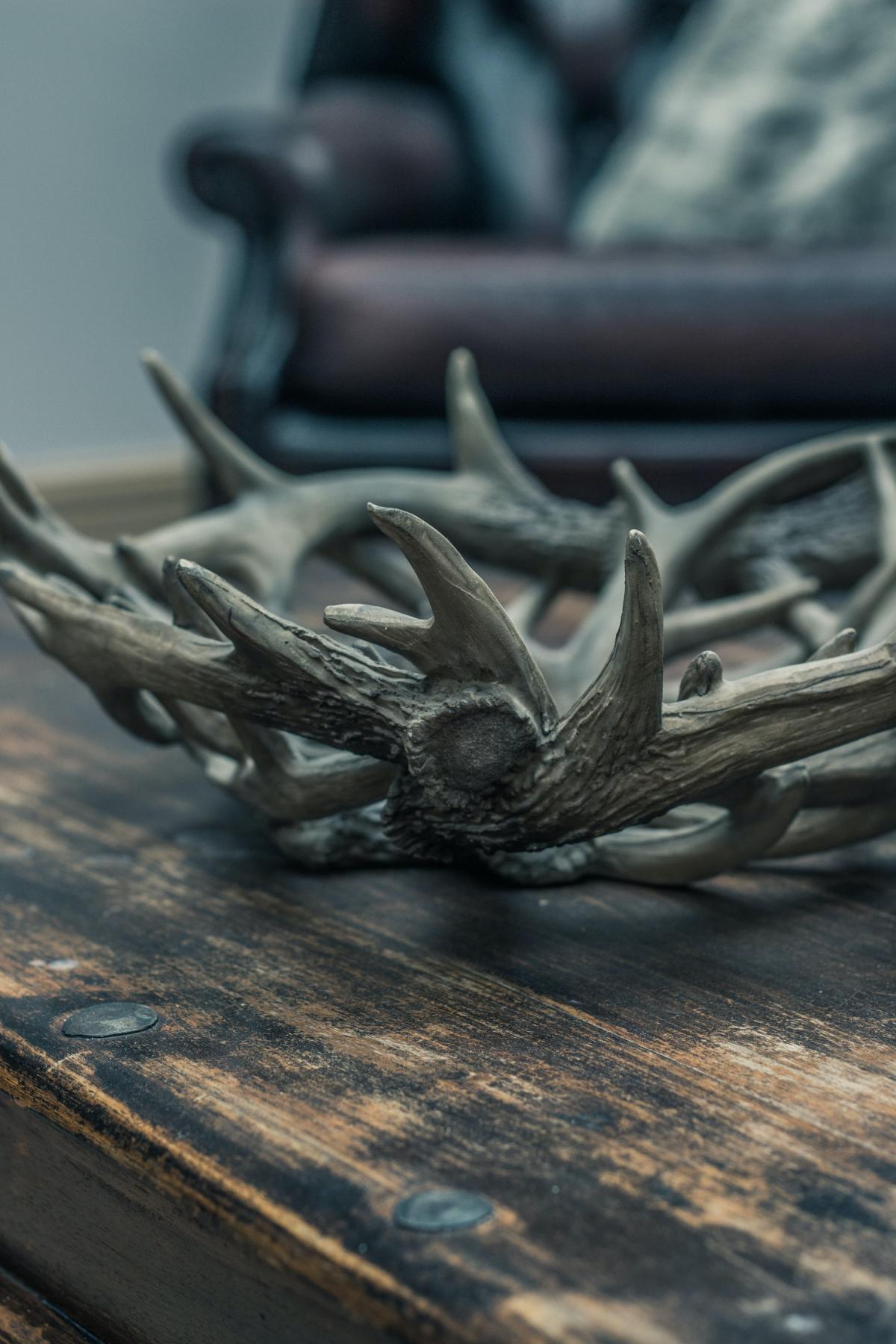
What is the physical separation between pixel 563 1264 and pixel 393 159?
1.91m

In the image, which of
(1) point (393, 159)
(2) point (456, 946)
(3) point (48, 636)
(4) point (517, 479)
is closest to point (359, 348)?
(1) point (393, 159)

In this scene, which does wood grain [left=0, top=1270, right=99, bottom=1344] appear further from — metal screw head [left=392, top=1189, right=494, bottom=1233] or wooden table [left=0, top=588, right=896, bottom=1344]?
metal screw head [left=392, top=1189, right=494, bottom=1233]

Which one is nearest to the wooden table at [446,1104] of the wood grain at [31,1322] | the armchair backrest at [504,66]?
the wood grain at [31,1322]

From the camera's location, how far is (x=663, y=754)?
1.90ft

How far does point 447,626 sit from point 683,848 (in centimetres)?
17

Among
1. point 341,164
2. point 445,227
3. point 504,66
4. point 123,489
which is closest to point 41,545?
point 341,164

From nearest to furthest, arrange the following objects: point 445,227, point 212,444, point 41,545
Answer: point 41,545 < point 212,444 < point 445,227

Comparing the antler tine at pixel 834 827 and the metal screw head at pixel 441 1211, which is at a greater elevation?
the antler tine at pixel 834 827

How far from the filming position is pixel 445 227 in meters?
2.25

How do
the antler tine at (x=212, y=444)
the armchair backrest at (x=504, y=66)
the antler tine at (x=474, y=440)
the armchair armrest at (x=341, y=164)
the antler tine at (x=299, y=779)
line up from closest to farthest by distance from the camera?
the antler tine at (x=299, y=779) → the antler tine at (x=212, y=444) → the antler tine at (x=474, y=440) → the armchair armrest at (x=341, y=164) → the armchair backrest at (x=504, y=66)

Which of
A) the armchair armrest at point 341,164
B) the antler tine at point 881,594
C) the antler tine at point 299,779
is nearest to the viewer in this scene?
the antler tine at point 299,779

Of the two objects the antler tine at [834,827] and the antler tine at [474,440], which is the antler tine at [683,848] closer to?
the antler tine at [834,827]

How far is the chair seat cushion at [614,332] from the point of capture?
1.67 m

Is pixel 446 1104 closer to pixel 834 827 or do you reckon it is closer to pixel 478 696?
pixel 478 696
